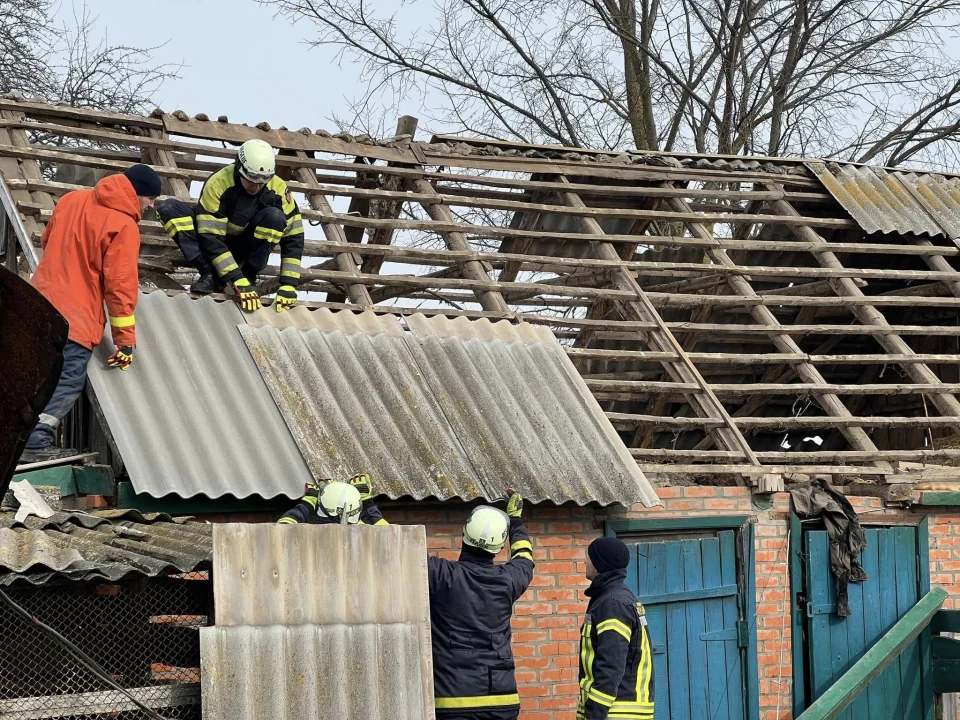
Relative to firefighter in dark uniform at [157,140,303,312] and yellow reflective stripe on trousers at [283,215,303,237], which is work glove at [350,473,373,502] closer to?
firefighter in dark uniform at [157,140,303,312]

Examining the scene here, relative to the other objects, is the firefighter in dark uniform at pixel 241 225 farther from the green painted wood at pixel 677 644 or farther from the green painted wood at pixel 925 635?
the green painted wood at pixel 925 635

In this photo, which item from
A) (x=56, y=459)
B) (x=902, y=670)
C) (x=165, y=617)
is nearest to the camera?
(x=165, y=617)

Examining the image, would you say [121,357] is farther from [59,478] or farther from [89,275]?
[59,478]

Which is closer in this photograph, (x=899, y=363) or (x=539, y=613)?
(x=539, y=613)

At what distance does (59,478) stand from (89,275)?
1.24 meters

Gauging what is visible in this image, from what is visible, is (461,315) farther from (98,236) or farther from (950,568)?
(950,568)

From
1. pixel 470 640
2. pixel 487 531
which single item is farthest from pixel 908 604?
pixel 470 640

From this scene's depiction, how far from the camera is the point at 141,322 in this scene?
8.34 m

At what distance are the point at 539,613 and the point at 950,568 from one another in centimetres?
351

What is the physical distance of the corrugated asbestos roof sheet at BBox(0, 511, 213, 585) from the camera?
204 inches

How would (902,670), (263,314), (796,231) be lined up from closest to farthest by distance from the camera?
(263,314) → (902,670) → (796,231)

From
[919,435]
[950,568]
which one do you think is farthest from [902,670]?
[919,435]

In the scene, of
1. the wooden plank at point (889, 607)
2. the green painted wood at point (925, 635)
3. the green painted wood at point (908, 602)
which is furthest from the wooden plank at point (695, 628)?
the green painted wood at point (925, 635)

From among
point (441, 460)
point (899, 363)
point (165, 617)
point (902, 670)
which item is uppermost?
point (899, 363)
